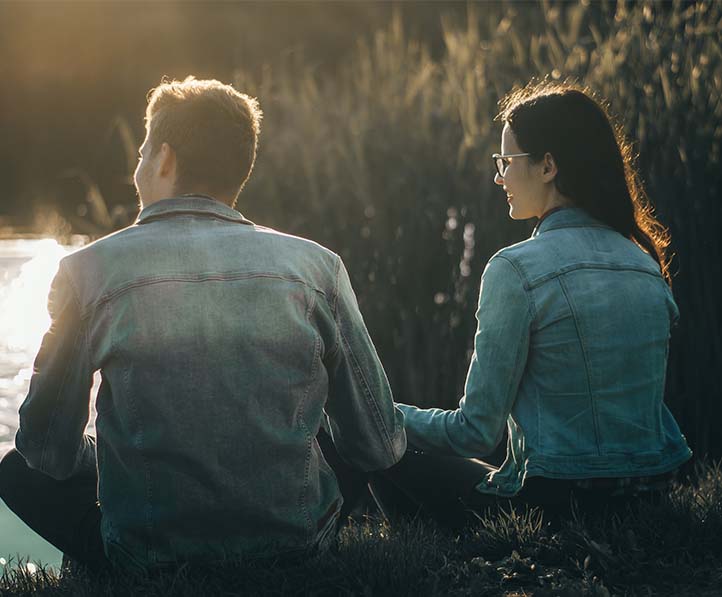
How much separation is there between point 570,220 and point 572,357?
364mm

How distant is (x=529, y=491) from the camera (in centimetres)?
257

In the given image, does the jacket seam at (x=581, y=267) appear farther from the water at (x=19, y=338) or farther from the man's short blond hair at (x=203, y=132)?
the water at (x=19, y=338)

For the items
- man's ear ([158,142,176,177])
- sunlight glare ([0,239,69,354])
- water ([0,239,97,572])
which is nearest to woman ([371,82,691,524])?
man's ear ([158,142,176,177])

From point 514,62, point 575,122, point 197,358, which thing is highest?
point 514,62

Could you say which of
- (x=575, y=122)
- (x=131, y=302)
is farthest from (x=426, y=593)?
(x=575, y=122)

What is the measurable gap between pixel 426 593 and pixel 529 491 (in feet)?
1.62

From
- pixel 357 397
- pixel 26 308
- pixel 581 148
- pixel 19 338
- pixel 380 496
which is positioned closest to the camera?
pixel 357 397

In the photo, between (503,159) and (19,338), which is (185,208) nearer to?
(503,159)

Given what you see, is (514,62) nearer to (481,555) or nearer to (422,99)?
(422,99)

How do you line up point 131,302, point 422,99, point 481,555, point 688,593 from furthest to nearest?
point 422,99, point 481,555, point 688,593, point 131,302

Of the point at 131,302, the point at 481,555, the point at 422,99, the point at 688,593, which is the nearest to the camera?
the point at 131,302

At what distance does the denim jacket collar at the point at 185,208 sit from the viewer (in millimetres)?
2205

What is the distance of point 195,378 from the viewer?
6.88 feet

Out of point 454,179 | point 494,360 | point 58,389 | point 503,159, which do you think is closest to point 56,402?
point 58,389
